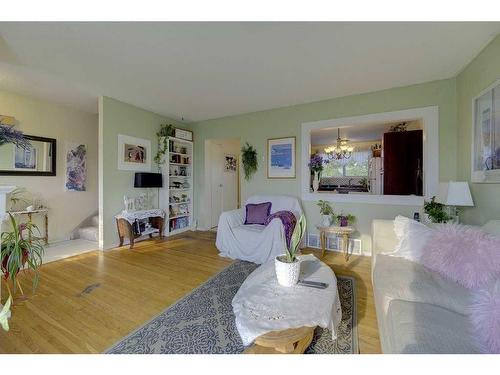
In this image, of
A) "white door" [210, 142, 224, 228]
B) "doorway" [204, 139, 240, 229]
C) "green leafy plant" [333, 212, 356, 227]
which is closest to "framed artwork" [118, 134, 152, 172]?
"doorway" [204, 139, 240, 229]

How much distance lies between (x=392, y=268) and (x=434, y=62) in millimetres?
2263

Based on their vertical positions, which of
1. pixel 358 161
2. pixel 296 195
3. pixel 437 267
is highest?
pixel 358 161

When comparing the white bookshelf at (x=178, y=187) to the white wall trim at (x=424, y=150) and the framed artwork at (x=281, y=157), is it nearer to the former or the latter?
the framed artwork at (x=281, y=157)

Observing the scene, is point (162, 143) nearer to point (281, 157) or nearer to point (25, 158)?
point (25, 158)

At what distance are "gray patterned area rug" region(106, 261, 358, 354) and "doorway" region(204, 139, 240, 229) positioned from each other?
2.88 meters

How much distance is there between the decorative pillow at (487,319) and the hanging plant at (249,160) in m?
3.35

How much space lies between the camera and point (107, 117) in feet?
11.2

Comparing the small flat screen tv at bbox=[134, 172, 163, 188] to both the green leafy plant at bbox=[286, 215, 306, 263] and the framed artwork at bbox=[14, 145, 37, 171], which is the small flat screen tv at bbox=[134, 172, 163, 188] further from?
the green leafy plant at bbox=[286, 215, 306, 263]

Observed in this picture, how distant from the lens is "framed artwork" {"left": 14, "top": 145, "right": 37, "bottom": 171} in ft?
10.7

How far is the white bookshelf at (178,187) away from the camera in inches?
167

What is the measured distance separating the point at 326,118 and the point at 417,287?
9.04 ft

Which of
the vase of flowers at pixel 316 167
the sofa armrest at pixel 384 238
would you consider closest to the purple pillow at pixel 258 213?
the vase of flowers at pixel 316 167
